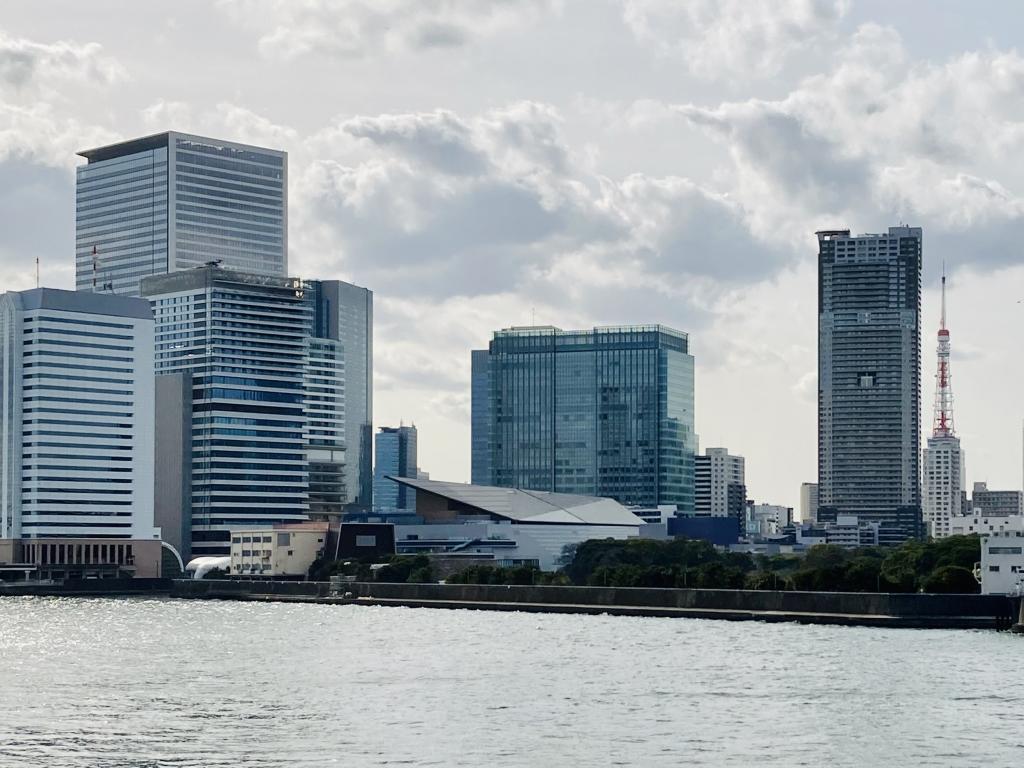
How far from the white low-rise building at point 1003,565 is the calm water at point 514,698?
18.1 meters

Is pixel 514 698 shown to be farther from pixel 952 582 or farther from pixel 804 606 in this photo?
pixel 952 582

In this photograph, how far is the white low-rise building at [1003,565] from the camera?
159 metres

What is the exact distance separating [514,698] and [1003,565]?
265 feet

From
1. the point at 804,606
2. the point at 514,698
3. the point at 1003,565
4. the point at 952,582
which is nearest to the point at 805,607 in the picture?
the point at 804,606

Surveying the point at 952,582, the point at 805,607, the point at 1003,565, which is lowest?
the point at 805,607

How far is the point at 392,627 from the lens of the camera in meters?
159

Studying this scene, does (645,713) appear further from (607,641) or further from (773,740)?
(607,641)

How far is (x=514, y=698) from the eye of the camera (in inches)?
3578

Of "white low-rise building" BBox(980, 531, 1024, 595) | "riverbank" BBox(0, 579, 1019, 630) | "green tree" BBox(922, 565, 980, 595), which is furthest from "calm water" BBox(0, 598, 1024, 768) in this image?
"green tree" BBox(922, 565, 980, 595)

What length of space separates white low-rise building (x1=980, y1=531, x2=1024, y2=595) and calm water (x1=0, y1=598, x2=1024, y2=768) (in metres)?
18.1

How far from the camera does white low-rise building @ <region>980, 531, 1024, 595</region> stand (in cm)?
15938

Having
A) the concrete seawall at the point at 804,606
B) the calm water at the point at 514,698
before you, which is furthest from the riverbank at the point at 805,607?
the calm water at the point at 514,698

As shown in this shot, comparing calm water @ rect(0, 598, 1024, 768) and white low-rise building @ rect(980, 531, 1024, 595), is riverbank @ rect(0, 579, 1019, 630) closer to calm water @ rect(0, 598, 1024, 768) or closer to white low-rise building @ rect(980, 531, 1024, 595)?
white low-rise building @ rect(980, 531, 1024, 595)

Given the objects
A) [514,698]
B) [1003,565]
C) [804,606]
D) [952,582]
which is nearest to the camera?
[514,698]
